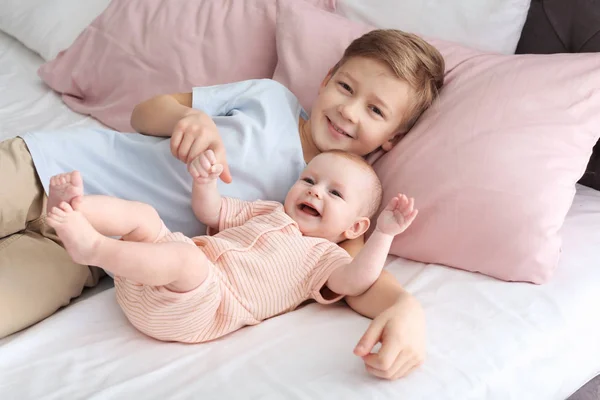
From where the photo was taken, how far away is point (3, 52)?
78.1 inches

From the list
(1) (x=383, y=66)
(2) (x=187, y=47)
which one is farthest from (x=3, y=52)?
(1) (x=383, y=66)

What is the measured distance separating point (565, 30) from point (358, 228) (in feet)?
2.32

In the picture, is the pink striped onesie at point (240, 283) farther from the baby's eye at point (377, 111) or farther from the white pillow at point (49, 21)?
the white pillow at point (49, 21)

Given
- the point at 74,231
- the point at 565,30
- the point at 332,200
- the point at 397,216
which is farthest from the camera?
the point at 565,30

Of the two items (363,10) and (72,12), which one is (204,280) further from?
(72,12)

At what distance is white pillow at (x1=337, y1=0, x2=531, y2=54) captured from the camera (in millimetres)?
1457

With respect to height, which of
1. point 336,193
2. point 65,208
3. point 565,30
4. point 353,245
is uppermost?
point 565,30

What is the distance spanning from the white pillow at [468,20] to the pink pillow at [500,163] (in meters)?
0.21

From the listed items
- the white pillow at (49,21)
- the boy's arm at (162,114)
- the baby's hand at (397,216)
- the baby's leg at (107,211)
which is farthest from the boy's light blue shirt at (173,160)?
the white pillow at (49,21)

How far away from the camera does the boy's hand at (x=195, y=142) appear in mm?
1111

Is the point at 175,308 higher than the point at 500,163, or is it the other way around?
the point at 500,163

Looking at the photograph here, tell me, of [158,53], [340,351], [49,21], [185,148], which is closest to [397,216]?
[340,351]

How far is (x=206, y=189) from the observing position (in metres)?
1.10

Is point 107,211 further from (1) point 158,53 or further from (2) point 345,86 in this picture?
(1) point 158,53
